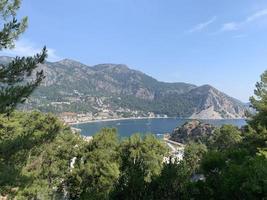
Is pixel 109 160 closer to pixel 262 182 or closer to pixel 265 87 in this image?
pixel 265 87

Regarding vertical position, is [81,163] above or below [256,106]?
below

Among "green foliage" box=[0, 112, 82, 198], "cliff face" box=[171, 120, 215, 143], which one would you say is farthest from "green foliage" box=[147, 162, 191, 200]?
"cliff face" box=[171, 120, 215, 143]

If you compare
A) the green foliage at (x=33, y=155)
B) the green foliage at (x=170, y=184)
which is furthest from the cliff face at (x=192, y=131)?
the green foliage at (x=170, y=184)

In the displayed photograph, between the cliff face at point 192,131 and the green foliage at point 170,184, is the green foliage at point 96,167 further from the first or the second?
the cliff face at point 192,131

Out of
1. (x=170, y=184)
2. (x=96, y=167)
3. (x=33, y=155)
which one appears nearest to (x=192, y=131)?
(x=96, y=167)

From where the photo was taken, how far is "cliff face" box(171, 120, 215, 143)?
12799cm

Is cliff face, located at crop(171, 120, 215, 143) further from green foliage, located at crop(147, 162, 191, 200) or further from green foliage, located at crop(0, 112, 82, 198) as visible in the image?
green foliage, located at crop(147, 162, 191, 200)

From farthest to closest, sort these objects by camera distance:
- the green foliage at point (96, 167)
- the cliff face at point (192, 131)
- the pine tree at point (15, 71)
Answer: the cliff face at point (192, 131) → the green foliage at point (96, 167) → the pine tree at point (15, 71)

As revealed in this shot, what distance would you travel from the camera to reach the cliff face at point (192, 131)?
128m

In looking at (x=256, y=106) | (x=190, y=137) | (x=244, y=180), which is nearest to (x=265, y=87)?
(x=256, y=106)

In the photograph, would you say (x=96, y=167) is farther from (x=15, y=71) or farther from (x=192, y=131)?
(x=192, y=131)

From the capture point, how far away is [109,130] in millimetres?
34594

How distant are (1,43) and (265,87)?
922 inches

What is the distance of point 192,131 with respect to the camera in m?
137
